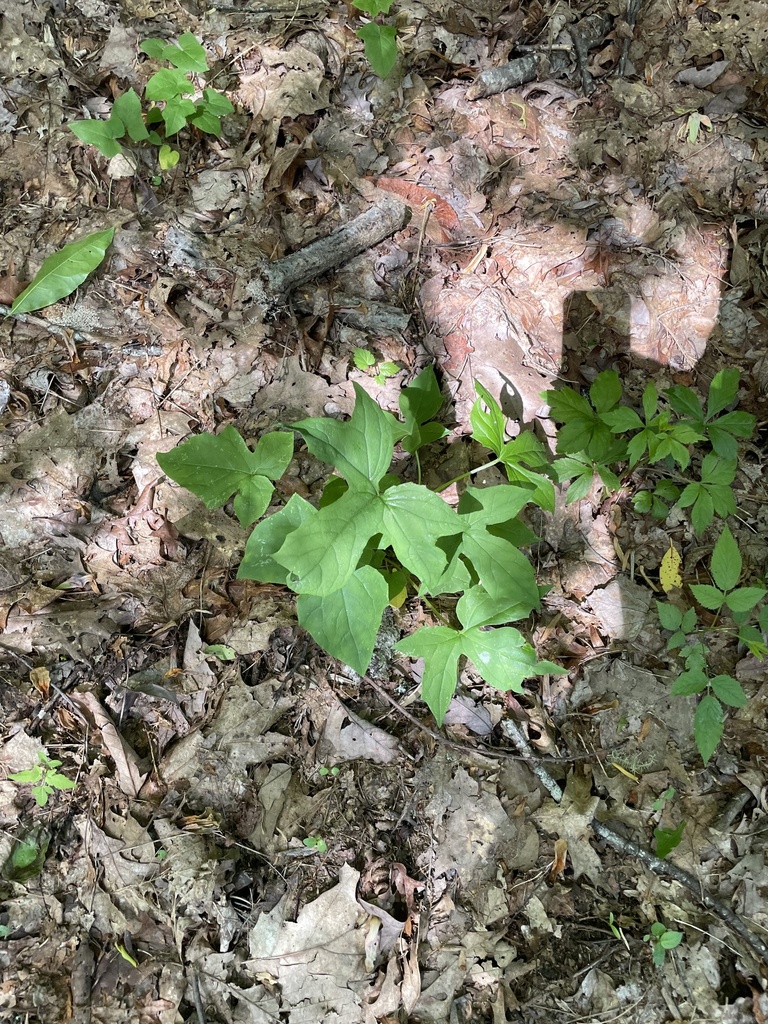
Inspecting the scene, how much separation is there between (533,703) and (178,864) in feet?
4.83

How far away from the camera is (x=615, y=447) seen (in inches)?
99.5

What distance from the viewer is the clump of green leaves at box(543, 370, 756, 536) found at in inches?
97.8

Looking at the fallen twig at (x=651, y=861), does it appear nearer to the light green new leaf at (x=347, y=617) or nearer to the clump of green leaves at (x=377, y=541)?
the clump of green leaves at (x=377, y=541)

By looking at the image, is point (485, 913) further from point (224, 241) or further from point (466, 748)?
point (224, 241)

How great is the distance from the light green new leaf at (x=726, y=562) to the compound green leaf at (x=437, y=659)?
1.16 metres

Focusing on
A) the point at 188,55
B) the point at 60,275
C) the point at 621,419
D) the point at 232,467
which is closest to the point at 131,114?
the point at 188,55

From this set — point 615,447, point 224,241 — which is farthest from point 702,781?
point 224,241

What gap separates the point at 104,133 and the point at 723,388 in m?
2.92

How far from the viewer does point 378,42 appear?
2.73 m

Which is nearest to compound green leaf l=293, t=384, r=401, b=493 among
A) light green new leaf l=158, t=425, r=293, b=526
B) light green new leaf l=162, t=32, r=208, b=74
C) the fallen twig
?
light green new leaf l=158, t=425, r=293, b=526

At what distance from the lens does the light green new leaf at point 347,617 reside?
187 centimetres

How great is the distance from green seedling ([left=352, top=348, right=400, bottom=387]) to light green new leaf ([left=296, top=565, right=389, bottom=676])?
107 cm

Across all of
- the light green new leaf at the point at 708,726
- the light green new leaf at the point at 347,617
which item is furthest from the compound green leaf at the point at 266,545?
the light green new leaf at the point at 708,726

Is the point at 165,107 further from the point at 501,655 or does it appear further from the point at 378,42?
the point at 501,655
